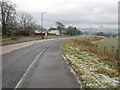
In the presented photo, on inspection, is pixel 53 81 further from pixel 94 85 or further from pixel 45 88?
pixel 94 85

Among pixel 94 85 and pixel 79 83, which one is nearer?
pixel 94 85

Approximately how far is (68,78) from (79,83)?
104 cm

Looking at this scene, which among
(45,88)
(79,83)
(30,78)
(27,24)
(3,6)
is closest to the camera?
(45,88)

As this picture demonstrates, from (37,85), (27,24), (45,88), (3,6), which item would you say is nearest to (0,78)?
(37,85)

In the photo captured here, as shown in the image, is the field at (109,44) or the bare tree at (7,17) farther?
the bare tree at (7,17)

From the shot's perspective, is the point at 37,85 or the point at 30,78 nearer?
the point at 37,85

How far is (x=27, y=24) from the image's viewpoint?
339 feet

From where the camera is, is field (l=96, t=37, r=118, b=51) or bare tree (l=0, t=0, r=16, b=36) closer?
field (l=96, t=37, r=118, b=51)

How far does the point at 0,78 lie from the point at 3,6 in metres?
49.5

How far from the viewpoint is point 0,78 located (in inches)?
356

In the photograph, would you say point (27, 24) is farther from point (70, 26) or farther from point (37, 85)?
point (37, 85)

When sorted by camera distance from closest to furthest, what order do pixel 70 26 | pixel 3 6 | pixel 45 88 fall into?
pixel 45 88 → pixel 3 6 → pixel 70 26

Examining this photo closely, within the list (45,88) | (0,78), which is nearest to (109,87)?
(45,88)

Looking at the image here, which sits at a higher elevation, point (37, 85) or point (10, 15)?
point (10, 15)
